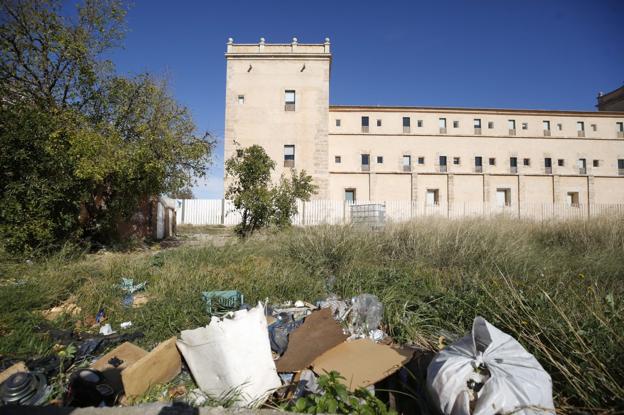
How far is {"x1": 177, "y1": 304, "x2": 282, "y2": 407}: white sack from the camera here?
2.25 m

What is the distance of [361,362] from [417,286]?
6.30ft

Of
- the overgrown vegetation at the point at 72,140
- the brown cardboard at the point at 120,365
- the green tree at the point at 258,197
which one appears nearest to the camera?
the brown cardboard at the point at 120,365

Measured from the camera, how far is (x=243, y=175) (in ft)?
36.2

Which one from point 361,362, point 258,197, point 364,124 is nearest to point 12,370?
point 361,362

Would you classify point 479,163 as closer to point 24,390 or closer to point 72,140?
point 72,140

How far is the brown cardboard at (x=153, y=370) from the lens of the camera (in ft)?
7.24

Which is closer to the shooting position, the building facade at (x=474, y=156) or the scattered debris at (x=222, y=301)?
the scattered debris at (x=222, y=301)

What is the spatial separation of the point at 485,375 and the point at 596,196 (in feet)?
131

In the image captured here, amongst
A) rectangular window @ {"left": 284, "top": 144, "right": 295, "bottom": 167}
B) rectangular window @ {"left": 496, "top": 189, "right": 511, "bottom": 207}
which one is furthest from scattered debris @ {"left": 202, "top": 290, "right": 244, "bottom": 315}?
rectangular window @ {"left": 496, "top": 189, "right": 511, "bottom": 207}

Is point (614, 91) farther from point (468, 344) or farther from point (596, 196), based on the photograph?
point (468, 344)

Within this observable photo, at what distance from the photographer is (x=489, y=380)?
1659 mm

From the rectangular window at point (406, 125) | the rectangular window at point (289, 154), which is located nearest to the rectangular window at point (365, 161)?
the rectangular window at point (406, 125)

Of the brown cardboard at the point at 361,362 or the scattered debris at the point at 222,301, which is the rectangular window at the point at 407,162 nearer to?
the scattered debris at the point at 222,301

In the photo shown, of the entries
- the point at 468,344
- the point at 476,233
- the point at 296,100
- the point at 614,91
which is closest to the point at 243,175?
the point at 476,233
